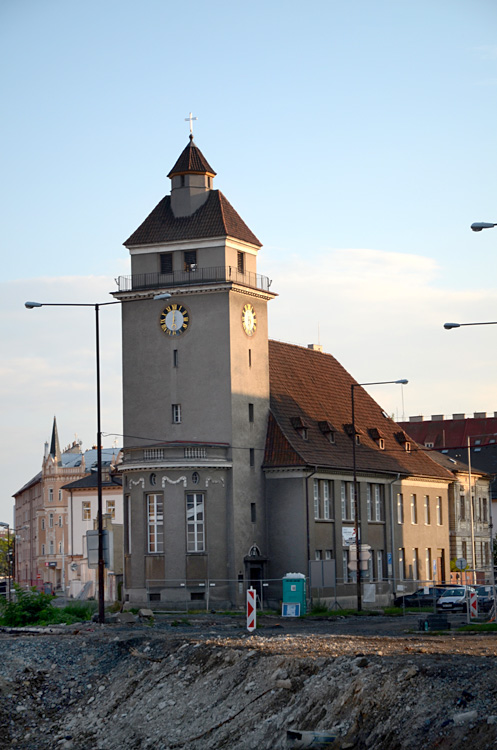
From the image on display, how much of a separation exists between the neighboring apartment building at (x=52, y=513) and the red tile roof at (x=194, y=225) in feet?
191

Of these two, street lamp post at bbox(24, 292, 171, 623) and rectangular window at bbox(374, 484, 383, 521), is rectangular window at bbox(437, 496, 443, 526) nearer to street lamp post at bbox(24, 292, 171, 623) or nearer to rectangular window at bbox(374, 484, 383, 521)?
rectangular window at bbox(374, 484, 383, 521)

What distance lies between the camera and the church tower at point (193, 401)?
215ft

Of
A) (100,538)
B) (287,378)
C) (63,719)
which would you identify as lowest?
(63,719)

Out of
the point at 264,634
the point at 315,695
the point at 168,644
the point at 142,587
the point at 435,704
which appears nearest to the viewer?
the point at 435,704

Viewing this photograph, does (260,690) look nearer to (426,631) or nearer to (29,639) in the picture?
(29,639)

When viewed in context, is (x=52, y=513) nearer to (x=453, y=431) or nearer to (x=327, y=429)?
(x=453, y=431)

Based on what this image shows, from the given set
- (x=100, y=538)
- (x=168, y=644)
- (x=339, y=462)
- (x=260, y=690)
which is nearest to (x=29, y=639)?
(x=168, y=644)

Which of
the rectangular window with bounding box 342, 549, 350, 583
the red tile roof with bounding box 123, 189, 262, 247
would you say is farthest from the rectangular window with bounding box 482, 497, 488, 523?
the red tile roof with bounding box 123, 189, 262, 247

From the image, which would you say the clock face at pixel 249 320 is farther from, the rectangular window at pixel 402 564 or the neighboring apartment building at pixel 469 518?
the neighboring apartment building at pixel 469 518

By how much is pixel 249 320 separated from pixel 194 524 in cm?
1193

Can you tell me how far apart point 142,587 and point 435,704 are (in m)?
45.6

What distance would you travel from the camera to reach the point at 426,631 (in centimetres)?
3781

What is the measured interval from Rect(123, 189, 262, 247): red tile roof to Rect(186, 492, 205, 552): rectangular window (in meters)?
13.9

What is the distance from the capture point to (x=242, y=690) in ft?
82.9
